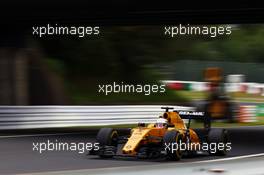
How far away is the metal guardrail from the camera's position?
20.2 m

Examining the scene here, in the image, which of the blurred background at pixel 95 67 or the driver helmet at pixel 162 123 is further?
the blurred background at pixel 95 67

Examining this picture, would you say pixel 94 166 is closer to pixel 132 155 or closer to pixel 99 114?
pixel 132 155

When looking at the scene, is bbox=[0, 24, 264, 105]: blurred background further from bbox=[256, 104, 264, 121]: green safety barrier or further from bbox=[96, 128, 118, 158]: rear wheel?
bbox=[96, 128, 118, 158]: rear wheel

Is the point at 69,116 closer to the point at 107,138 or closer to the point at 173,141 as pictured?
the point at 107,138

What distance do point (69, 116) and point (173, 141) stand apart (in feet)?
32.4

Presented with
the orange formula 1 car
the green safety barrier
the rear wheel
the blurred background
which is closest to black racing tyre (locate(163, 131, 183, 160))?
the orange formula 1 car

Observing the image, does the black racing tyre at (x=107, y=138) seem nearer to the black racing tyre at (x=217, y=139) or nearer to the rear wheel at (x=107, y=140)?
the rear wheel at (x=107, y=140)

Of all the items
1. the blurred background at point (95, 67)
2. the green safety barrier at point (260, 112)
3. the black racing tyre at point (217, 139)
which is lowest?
the green safety barrier at point (260, 112)

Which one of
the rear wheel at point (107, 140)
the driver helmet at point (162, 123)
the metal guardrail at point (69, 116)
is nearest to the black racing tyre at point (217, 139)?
the driver helmet at point (162, 123)

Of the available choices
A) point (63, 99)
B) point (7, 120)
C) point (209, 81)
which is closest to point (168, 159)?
A: point (7, 120)

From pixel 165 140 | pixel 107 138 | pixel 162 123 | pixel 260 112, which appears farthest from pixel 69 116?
pixel 260 112

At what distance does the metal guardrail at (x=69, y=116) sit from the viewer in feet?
66.2

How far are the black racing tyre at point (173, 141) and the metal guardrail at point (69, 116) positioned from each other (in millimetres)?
8444

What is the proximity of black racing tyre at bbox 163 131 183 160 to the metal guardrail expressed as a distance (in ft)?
27.7
